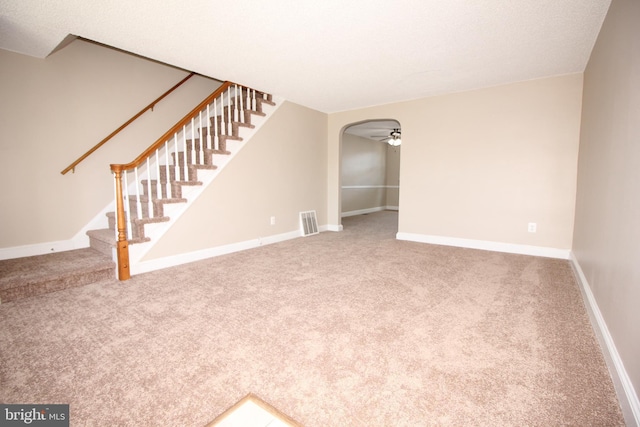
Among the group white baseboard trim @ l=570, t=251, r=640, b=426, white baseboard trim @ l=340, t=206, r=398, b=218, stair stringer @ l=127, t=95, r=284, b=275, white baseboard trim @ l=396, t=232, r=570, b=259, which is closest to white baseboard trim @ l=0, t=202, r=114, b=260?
stair stringer @ l=127, t=95, r=284, b=275

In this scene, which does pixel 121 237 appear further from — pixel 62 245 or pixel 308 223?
pixel 308 223

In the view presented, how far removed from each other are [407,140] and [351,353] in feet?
12.8

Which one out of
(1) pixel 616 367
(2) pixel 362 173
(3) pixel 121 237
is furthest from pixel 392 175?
(1) pixel 616 367

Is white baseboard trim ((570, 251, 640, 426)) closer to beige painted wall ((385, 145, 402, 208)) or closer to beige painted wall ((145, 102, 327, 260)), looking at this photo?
beige painted wall ((145, 102, 327, 260))

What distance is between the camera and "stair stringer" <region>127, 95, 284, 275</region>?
121 inches

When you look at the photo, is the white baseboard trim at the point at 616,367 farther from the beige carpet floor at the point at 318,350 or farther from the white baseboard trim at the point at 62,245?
the white baseboard trim at the point at 62,245

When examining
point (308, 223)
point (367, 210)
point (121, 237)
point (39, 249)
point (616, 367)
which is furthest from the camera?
point (367, 210)

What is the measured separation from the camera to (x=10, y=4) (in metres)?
2.18

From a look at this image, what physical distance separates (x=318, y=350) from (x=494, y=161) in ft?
12.2

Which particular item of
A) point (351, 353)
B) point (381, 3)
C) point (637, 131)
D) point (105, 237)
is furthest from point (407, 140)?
point (105, 237)

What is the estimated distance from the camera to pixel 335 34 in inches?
102

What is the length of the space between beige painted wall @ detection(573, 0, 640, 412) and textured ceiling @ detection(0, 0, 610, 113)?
483 mm

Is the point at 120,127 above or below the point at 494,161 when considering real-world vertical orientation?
above

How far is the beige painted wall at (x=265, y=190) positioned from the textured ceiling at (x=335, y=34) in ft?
3.66
